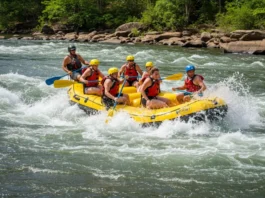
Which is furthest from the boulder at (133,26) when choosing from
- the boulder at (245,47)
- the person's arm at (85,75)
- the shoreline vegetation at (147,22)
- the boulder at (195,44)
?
the person's arm at (85,75)

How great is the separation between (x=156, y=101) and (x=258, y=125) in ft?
7.10

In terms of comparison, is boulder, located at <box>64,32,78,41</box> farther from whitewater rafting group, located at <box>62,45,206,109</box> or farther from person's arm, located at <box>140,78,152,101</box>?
person's arm, located at <box>140,78,152,101</box>

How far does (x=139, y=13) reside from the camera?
117 feet

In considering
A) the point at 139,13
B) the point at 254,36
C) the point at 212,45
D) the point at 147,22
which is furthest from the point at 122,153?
the point at 139,13

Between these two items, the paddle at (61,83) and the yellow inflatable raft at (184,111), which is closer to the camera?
the yellow inflatable raft at (184,111)

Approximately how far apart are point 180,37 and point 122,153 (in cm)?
2113

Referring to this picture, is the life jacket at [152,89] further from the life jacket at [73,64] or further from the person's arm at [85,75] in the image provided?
the life jacket at [73,64]

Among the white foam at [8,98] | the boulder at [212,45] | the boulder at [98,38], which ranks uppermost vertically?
the white foam at [8,98]

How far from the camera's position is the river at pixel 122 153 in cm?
538

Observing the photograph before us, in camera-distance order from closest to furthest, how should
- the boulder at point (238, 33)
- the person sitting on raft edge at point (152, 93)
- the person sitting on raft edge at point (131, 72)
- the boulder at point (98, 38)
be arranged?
the person sitting on raft edge at point (152, 93) → the person sitting on raft edge at point (131, 72) → the boulder at point (238, 33) → the boulder at point (98, 38)

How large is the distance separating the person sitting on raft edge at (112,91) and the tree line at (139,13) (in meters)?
19.5

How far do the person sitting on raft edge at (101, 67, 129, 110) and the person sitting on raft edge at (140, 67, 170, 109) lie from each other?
1.65ft

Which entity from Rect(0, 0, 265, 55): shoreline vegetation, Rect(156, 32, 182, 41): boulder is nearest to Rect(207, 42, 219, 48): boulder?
Rect(0, 0, 265, 55): shoreline vegetation

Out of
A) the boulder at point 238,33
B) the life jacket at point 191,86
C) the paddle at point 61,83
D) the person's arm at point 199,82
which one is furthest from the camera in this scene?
the boulder at point 238,33
